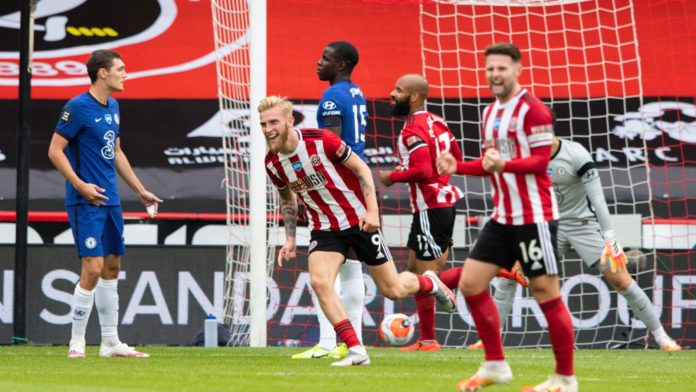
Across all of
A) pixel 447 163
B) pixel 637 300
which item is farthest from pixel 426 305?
pixel 447 163

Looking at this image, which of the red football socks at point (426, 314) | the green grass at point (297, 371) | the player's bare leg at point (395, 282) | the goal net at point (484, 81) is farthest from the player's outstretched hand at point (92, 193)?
the goal net at point (484, 81)

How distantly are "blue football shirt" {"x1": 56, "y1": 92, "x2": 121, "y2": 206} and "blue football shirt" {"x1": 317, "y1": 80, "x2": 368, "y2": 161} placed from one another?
1.44m

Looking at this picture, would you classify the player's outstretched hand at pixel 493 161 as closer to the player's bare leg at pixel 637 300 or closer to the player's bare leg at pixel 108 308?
the player's bare leg at pixel 108 308

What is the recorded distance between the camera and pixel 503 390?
18.2 feet

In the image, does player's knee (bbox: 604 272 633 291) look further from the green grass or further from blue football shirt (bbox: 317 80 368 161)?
blue football shirt (bbox: 317 80 368 161)

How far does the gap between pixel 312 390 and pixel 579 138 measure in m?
8.85

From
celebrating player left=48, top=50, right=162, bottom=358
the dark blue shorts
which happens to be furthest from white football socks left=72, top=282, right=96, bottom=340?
the dark blue shorts

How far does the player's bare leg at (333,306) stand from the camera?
6664 millimetres

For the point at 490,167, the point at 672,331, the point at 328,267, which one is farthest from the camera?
the point at 672,331

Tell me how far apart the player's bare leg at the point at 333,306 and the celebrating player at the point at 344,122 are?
764 millimetres

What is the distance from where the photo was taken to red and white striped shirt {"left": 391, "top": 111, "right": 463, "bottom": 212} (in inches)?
336

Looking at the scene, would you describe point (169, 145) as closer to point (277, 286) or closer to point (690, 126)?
point (277, 286)

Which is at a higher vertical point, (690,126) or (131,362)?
(690,126)

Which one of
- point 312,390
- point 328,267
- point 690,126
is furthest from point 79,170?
point 690,126
